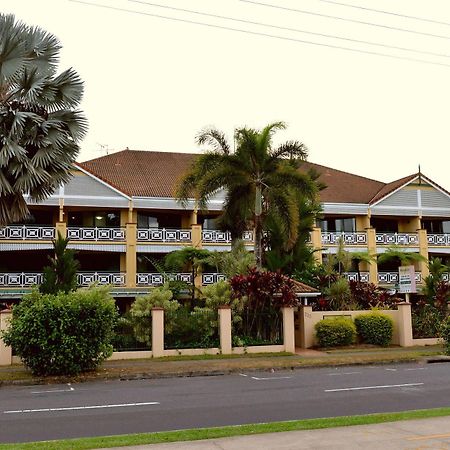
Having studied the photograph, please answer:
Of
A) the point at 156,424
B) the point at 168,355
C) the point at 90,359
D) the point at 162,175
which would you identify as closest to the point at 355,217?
the point at 162,175

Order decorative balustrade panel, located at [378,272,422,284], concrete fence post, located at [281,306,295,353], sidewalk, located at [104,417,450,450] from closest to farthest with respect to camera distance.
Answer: sidewalk, located at [104,417,450,450] < concrete fence post, located at [281,306,295,353] < decorative balustrade panel, located at [378,272,422,284]

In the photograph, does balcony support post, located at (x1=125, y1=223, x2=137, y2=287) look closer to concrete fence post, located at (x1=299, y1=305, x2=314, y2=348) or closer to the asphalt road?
concrete fence post, located at (x1=299, y1=305, x2=314, y2=348)

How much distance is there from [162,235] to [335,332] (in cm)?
1284

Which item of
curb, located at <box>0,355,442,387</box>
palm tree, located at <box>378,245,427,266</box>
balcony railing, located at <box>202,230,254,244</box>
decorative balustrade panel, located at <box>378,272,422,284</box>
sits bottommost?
curb, located at <box>0,355,442,387</box>

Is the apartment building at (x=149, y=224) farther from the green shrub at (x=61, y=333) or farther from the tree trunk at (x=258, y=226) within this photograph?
the green shrub at (x=61, y=333)

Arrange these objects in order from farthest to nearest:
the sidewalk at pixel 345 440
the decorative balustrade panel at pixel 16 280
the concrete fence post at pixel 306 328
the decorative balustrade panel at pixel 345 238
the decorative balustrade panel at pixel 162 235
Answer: the decorative balustrade panel at pixel 345 238
the decorative balustrade panel at pixel 162 235
the decorative balustrade panel at pixel 16 280
the concrete fence post at pixel 306 328
the sidewalk at pixel 345 440

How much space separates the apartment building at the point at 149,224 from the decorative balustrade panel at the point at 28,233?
51 millimetres

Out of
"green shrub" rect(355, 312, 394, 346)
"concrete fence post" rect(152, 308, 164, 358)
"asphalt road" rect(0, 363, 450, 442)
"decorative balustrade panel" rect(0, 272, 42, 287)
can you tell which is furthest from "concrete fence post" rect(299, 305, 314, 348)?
"decorative balustrade panel" rect(0, 272, 42, 287)

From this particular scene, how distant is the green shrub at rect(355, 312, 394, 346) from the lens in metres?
24.9

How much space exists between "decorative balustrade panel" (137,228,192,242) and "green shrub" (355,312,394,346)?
39.3 ft

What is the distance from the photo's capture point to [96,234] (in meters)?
32.3

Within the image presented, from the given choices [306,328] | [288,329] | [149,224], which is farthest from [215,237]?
[288,329]

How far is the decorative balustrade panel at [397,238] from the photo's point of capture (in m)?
37.6

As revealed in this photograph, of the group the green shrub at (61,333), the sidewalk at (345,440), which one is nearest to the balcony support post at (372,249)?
the green shrub at (61,333)
